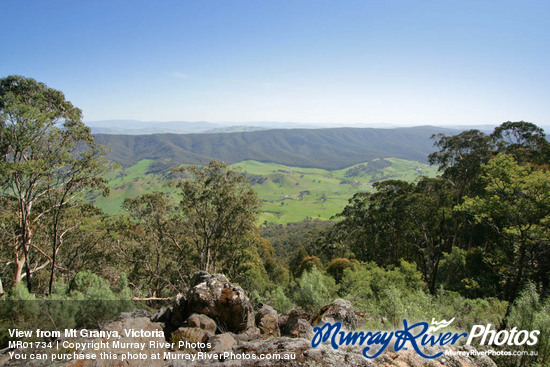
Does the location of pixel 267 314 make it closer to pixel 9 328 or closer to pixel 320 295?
pixel 320 295

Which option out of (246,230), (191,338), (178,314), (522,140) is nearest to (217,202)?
(246,230)

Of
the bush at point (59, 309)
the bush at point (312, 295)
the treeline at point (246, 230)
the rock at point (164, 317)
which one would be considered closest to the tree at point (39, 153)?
the treeline at point (246, 230)

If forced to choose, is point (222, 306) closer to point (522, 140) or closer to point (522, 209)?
point (522, 209)

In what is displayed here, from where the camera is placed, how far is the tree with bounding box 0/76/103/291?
10969 mm

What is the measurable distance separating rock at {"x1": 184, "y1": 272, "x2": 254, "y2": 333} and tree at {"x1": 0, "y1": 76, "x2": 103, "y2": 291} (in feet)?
26.7

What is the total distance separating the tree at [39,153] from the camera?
36.0 feet

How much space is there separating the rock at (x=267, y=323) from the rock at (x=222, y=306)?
519 mm

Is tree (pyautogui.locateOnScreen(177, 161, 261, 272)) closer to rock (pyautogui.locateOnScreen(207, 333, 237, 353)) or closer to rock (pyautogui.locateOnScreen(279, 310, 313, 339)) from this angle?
rock (pyautogui.locateOnScreen(279, 310, 313, 339))

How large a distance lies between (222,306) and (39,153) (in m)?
11.3

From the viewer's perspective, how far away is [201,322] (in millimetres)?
9422

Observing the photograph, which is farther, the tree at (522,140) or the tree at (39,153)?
the tree at (522,140)

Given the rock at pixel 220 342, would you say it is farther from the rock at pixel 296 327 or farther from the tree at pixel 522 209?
the tree at pixel 522 209

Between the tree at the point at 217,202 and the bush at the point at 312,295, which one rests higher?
the tree at the point at 217,202

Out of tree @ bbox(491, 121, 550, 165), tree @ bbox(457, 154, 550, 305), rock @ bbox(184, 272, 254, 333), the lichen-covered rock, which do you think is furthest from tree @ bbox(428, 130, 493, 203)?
Result: the lichen-covered rock
